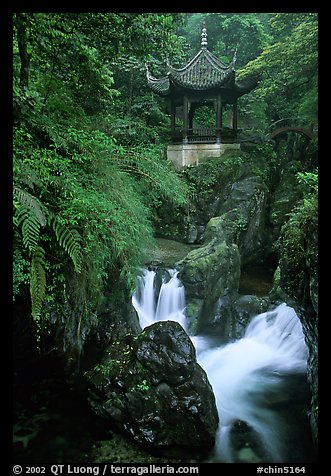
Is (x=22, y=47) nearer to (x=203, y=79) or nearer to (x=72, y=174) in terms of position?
(x=72, y=174)

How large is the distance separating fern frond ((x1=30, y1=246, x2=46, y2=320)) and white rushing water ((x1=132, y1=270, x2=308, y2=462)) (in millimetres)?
2687

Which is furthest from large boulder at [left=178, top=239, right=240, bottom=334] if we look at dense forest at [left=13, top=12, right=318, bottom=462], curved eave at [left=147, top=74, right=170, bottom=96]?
curved eave at [left=147, top=74, right=170, bottom=96]

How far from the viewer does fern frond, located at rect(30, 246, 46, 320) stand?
10.1 feet

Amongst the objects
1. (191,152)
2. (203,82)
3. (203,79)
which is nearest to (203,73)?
(203,79)

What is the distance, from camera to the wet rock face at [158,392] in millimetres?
3945

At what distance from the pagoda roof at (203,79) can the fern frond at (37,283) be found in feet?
31.5

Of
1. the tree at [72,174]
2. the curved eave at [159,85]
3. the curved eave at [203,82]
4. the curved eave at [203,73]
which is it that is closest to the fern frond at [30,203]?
the tree at [72,174]

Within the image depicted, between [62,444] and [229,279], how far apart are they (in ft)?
17.7

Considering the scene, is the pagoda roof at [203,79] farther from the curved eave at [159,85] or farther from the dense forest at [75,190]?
the dense forest at [75,190]

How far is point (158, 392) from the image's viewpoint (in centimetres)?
416

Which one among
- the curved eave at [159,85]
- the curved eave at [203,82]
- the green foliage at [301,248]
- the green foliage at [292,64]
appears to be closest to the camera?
the green foliage at [301,248]

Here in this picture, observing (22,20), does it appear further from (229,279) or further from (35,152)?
(229,279)

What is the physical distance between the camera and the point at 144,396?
409 centimetres

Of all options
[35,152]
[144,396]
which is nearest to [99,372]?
[144,396]
